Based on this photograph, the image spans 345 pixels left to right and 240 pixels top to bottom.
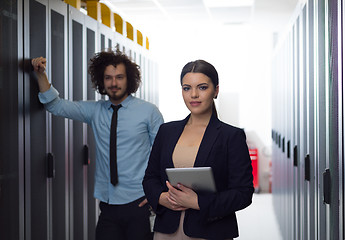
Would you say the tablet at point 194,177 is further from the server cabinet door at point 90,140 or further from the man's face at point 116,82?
the server cabinet door at point 90,140

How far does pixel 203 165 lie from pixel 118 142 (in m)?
1.09

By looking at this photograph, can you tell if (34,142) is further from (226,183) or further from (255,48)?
(255,48)

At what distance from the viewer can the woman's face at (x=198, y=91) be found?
6.22 ft

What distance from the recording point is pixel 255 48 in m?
8.38

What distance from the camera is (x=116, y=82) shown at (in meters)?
2.89

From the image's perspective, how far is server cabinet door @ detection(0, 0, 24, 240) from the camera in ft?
7.86

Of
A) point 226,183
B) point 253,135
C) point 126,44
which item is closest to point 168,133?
point 226,183

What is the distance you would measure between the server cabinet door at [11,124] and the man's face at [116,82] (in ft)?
1.75

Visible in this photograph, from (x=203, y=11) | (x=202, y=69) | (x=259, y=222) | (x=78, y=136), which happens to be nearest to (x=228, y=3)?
(x=203, y=11)

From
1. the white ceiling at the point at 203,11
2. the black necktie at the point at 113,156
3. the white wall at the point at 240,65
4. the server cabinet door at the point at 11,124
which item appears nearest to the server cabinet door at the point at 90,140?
the black necktie at the point at 113,156

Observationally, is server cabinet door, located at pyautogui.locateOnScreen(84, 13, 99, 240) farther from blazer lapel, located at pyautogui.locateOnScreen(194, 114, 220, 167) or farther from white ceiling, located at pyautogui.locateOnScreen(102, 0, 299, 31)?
white ceiling, located at pyautogui.locateOnScreen(102, 0, 299, 31)

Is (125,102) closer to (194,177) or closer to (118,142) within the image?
(118,142)

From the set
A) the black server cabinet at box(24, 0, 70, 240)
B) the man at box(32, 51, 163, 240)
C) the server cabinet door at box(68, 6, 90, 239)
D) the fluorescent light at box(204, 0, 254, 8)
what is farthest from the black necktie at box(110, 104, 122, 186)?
the fluorescent light at box(204, 0, 254, 8)

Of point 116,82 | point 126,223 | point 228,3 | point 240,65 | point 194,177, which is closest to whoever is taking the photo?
point 194,177
